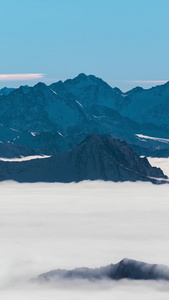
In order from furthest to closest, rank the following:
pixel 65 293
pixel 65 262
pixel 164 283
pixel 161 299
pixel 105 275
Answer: pixel 65 262, pixel 105 275, pixel 164 283, pixel 65 293, pixel 161 299

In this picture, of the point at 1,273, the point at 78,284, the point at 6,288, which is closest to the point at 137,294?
the point at 78,284

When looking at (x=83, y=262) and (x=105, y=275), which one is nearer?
(x=105, y=275)

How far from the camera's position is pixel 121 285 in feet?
540

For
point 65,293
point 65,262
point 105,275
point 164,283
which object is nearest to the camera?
point 65,293

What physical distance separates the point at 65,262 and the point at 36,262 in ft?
31.0

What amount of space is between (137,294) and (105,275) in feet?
84.7

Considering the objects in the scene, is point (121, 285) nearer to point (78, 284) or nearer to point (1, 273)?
point (78, 284)

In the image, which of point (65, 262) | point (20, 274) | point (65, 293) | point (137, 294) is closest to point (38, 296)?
point (65, 293)

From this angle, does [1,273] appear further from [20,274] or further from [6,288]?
[6,288]

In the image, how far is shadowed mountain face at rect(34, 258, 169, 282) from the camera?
16743 centimetres

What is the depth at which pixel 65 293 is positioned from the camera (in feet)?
490

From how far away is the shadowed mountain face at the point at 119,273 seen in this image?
167425 mm

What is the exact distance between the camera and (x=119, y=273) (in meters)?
170

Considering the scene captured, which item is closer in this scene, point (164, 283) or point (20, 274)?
point (164, 283)
